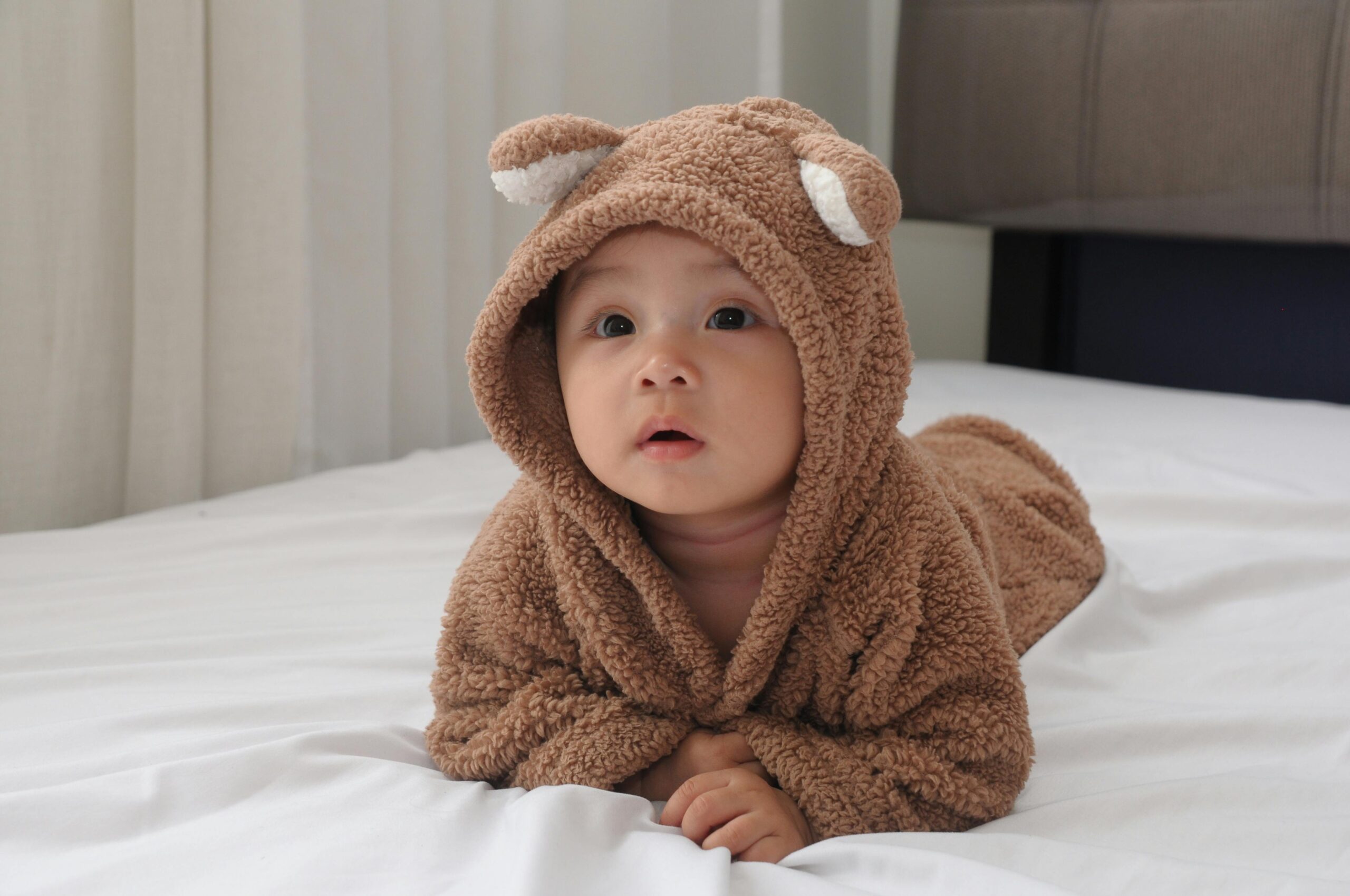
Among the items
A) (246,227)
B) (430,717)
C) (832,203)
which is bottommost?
(430,717)

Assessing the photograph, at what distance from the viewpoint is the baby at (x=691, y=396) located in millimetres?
688

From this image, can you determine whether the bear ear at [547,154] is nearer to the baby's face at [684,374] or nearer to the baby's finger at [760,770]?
the baby's face at [684,374]

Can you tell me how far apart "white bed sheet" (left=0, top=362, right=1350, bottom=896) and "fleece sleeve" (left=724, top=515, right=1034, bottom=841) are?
0.03m

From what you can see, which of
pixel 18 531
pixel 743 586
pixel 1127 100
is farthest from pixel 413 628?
pixel 1127 100

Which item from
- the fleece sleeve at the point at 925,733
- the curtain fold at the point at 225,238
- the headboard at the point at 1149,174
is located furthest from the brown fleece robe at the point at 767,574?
the headboard at the point at 1149,174

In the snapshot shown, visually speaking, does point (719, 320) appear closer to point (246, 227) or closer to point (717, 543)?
point (717, 543)

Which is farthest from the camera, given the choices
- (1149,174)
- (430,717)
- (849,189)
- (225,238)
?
(1149,174)

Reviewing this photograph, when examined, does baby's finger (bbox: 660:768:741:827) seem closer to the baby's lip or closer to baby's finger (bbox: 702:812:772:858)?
baby's finger (bbox: 702:812:772:858)

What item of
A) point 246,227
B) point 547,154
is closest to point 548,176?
point 547,154

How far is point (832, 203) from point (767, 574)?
0.77ft

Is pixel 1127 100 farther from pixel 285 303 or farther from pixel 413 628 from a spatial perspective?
pixel 413 628

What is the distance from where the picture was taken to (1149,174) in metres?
2.24

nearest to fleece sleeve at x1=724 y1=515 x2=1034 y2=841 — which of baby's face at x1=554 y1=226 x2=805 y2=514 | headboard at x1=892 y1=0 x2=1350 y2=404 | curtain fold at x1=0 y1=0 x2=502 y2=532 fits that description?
baby's face at x1=554 y1=226 x2=805 y2=514

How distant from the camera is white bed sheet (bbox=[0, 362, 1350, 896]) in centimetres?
62
